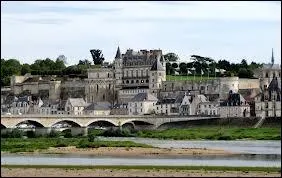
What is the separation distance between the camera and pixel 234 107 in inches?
3327

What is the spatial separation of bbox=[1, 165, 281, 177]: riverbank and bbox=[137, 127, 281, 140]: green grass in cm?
3009

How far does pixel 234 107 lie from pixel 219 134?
18042 mm

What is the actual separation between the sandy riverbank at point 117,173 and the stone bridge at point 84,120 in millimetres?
35955

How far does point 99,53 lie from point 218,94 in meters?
50.9

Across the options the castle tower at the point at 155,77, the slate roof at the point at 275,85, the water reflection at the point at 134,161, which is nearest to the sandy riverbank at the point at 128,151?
the water reflection at the point at 134,161

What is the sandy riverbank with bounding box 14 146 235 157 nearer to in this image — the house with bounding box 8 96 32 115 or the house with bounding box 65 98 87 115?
the house with bounding box 65 98 87 115

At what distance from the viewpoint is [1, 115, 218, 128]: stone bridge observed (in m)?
68.1


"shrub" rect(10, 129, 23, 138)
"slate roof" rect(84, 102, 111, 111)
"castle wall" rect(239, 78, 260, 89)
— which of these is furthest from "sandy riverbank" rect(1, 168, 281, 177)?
Result: "castle wall" rect(239, 78, 260, 89)

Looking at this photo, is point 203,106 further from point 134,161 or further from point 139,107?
point 134,161

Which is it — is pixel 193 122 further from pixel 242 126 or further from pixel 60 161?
pixel 60 161

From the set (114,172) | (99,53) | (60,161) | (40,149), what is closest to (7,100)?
(99,53)

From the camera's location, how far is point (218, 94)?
3844 inches

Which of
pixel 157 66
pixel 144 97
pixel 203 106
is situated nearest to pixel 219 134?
pixel 203 106

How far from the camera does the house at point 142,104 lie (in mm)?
94125
